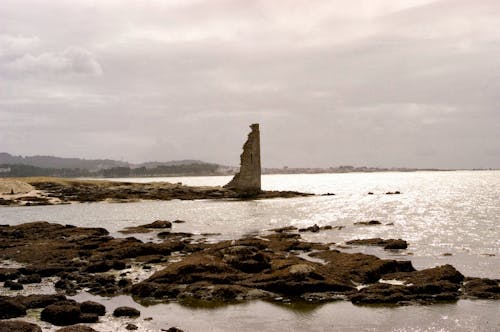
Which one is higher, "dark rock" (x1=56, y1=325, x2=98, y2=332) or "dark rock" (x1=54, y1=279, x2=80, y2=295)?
"dark rock" (x1=56, y1=325, x2=98, y2=332)

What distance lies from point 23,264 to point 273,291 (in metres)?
15.8

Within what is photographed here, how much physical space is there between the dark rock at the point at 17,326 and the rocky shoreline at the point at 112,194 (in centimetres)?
6999

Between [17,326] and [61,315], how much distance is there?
1690 millimetres

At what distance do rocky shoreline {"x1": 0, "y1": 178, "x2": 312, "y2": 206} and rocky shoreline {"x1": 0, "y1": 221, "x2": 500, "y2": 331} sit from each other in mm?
57034

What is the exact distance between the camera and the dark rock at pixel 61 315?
676 inches

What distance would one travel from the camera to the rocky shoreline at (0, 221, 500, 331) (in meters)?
19.7

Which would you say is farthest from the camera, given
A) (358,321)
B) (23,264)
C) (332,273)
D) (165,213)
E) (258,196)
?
(258,196)

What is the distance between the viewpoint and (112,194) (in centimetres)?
9188

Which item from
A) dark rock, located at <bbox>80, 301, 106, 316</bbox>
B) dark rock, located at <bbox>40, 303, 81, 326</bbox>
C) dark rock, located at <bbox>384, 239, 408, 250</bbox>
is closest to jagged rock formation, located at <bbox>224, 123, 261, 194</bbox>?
dark rock, located at <bbox>384, 239, 408, 250</bbox>

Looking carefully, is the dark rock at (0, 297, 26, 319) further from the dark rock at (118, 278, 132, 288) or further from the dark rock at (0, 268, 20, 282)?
the dark rock at (0, 268, 20, 282)

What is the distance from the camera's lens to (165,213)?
67125mm

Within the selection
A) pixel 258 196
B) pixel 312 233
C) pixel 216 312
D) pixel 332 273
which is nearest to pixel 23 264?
pixel 216 312

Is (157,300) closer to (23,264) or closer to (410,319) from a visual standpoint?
(410,319)

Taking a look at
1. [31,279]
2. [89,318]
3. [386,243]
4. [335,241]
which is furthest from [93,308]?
[335,241]
